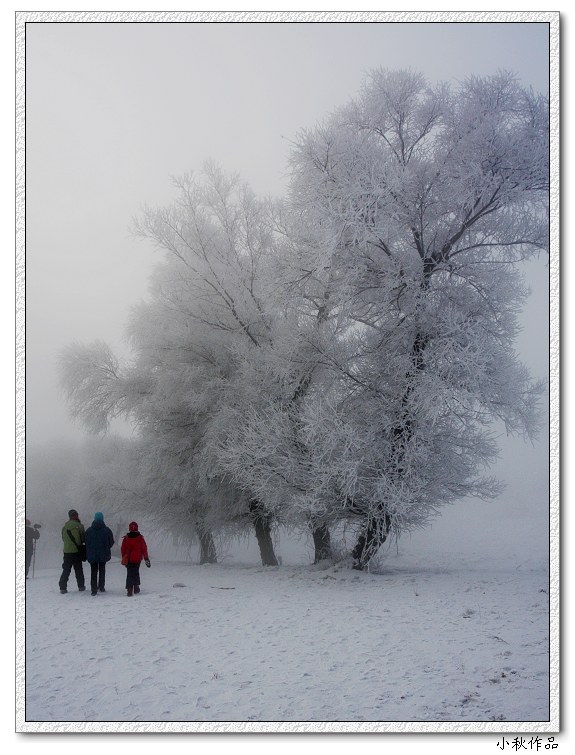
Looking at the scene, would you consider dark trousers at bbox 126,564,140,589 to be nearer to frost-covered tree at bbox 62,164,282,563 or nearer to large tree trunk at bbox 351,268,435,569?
frost-covered tree at bbox 62,164,282,563

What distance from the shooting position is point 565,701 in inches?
180

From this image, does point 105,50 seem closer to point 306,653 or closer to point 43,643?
point 43,643

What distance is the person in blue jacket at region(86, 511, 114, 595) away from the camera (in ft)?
24.2

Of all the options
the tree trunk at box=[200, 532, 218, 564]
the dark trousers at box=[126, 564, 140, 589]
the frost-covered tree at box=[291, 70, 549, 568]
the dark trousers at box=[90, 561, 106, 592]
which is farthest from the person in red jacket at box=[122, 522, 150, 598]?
the tree trunk at box=[200, 532, 218, 564]

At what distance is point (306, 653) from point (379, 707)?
1.01 metres

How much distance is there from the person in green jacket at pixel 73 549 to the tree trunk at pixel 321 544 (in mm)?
4297

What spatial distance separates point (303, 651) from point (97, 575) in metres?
4.01

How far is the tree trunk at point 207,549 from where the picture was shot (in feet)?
40.1

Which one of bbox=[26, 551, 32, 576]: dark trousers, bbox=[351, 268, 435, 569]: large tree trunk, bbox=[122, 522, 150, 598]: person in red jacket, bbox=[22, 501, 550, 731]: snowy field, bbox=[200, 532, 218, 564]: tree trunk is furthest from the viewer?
bbox=[200, 532, 218, 564]: tree trunk

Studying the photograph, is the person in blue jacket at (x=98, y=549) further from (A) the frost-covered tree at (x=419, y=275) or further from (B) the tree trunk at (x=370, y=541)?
(B) the tree trunk at (x=370, y=541)

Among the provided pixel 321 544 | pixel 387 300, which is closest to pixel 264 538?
pixel 321 544

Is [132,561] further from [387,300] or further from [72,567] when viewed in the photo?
[387,300]

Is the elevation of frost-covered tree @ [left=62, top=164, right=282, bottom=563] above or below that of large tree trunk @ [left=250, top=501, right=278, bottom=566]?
above
